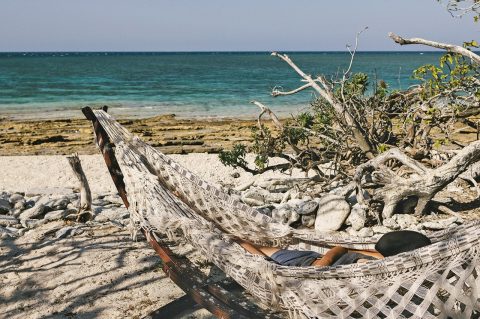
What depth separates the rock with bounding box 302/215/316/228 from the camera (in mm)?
4629

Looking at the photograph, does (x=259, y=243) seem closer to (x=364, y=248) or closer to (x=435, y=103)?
(x=364, y=248)

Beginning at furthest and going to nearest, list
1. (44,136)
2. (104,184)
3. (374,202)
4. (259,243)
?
(44,136) → (104,184) → (374,202) → (259,243)

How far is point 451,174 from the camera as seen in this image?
13.7ft

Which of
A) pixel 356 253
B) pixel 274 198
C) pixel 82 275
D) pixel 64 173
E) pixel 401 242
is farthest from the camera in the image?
pixel 64 173

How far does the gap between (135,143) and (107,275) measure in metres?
0.88

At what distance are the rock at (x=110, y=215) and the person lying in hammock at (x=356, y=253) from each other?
2.11 m

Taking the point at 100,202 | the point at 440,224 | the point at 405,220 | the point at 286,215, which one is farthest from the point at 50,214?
the point at 440,224

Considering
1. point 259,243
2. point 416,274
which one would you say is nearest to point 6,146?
point 259,243

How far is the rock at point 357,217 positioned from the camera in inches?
175

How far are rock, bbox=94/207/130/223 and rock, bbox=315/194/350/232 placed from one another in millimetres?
1705

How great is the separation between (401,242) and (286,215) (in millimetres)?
2273

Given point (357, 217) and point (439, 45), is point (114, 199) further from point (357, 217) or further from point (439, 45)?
point (439, 45)

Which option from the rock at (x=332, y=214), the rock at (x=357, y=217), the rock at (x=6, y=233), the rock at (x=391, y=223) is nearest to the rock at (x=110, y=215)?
the rock at (x=6, y=233)

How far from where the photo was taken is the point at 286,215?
185 inches
